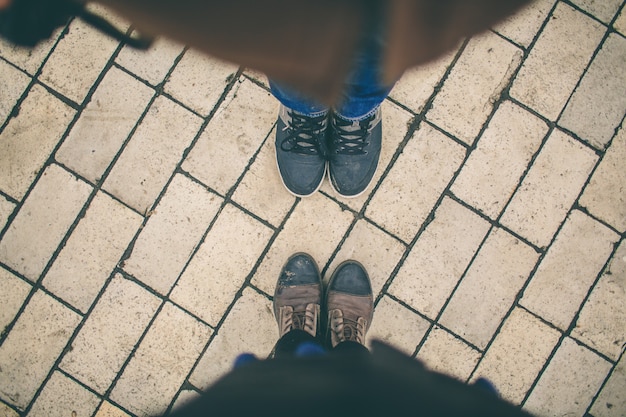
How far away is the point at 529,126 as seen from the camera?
7.81ft

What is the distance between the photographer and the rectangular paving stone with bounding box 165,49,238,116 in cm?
237

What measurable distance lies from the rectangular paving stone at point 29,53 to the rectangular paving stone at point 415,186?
1.90m

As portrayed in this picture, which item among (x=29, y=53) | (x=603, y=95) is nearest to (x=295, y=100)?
(x=29, y=53)

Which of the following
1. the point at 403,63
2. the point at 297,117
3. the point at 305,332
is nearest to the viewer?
the point at 403,63

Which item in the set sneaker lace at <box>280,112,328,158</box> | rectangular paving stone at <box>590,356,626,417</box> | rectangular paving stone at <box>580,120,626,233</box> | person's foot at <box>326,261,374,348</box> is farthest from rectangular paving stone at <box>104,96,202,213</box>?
rectangular paving stone at <box>590,356,626,417</box>

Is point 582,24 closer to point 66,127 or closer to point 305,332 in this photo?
point 305,332

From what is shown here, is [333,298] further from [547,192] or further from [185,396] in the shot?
[547,192]

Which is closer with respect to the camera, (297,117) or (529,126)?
(297,117)

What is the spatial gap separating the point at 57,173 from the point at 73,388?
1.11 meters

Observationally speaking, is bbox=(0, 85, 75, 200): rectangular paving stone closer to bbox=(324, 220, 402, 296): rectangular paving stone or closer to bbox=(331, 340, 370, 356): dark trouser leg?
bbox=(324, 220, 402, 296): rectangular paving stone

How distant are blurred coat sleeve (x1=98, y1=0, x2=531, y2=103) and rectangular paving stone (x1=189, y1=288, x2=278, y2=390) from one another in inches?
72.1

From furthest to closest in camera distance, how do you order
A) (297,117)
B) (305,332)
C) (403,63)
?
(305,332), (297,117), (403,63)

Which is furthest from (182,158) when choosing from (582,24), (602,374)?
(602,374)

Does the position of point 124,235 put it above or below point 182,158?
below
